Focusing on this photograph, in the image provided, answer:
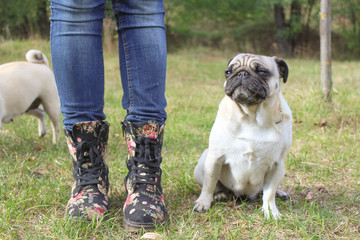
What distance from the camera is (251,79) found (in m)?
1.59

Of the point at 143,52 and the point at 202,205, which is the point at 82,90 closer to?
the point at 143,52

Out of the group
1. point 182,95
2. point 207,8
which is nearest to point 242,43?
point 207,8

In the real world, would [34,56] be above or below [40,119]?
above

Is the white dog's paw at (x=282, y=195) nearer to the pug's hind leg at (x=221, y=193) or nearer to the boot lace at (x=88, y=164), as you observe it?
the pug's hind leg at (x=221, y=193)

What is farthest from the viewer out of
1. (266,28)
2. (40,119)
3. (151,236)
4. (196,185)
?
(266,28)

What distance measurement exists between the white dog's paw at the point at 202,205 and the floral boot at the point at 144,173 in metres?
0.20

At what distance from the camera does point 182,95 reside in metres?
5.53

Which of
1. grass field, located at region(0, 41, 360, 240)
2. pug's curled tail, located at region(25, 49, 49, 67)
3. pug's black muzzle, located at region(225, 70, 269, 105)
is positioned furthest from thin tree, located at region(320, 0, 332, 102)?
pug's curled tail, located at region(25, 49, 49, 67)

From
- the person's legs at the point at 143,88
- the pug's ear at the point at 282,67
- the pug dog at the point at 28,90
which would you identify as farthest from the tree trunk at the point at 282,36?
the person's legs at the point at 143,88

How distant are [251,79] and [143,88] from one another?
A: 0.48 m

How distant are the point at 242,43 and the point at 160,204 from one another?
550 inches

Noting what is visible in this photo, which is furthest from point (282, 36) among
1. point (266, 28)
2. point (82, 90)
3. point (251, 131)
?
point (82, 90)

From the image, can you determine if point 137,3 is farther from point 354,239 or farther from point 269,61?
point 354,239

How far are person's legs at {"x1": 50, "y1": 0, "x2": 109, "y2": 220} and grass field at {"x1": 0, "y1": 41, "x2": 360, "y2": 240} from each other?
114 millimetres
